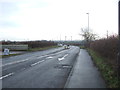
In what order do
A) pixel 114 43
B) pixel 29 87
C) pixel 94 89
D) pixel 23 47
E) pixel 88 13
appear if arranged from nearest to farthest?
1. pixel 94 89
2. pixel 29 87
3. pixel 114 43
4. pixel 23 47
5. pixel 88 13

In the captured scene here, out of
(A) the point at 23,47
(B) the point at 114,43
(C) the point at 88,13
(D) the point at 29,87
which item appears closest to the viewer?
(D) the point at 29,87

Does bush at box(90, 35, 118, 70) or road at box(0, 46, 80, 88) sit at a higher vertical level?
bush at box(90, 35, 118, 70)

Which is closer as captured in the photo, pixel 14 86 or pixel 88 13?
pixel 14 86

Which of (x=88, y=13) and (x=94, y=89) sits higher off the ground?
(x=88, y=13)

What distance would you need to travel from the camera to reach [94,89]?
21.3ft

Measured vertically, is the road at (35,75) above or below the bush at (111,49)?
below

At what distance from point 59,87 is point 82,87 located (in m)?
0.96

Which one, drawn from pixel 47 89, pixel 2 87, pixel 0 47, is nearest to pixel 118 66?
pixel 47 89

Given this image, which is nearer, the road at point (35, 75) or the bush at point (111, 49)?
the road at point (35, 75)

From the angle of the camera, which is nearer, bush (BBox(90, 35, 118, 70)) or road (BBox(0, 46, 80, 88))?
road (BBox(0, 46, 80, 88))

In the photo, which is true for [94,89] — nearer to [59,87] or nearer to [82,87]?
[82,87]

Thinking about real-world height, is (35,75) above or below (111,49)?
below

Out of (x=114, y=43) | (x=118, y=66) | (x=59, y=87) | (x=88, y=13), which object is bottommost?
(x=59, y=87)

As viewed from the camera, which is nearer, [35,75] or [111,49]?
[35,75]
